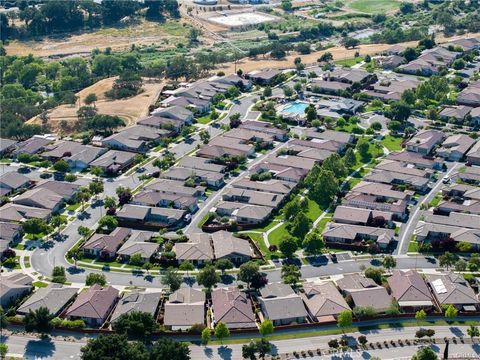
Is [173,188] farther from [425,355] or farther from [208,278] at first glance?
[425,355]

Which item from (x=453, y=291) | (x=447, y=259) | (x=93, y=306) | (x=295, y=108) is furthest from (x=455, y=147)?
(x=93, y=306)

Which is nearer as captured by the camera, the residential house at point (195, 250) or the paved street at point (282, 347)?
the paved street at point (282, 347)

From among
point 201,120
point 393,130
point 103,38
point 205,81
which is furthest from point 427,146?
point 103,38

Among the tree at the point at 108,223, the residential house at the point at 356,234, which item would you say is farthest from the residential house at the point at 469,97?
the tree at the point at 108,223

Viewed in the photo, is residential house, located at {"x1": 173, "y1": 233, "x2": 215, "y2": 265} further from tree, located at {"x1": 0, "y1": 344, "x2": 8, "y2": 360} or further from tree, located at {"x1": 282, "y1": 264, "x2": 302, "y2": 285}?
tree, located at {"x1": 0, "y1": 344, "x2": 8, "y2": 360}

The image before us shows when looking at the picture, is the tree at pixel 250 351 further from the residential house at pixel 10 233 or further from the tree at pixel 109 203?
the tree at pixel 109 203

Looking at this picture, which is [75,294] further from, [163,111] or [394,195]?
[163,111]

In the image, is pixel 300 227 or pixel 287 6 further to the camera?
pixel 287 6
